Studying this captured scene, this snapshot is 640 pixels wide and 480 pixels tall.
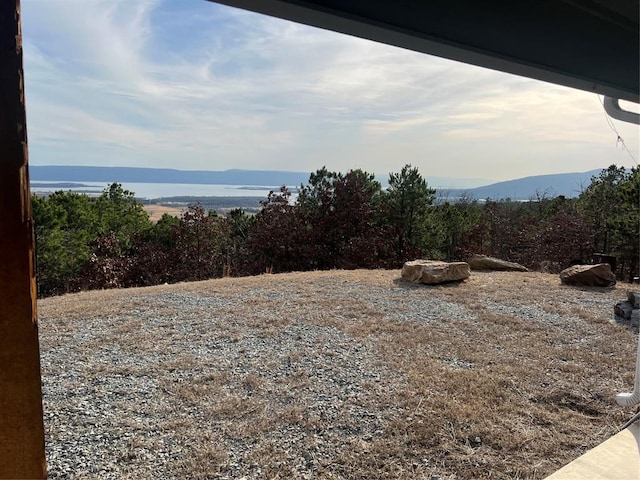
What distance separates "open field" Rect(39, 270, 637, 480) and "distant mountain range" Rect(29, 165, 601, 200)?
4756mm

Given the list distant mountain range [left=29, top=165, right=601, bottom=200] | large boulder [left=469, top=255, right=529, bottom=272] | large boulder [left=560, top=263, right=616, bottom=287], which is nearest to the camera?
large boulder [left=560, top=263, right=616, bottom=287]

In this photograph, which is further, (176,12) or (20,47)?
(176,12)

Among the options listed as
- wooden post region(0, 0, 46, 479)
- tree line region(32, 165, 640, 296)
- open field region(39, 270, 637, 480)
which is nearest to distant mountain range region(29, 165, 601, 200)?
tree line region(32, 165, 640, 296)

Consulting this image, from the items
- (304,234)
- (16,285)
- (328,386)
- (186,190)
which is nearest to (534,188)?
(304,234)

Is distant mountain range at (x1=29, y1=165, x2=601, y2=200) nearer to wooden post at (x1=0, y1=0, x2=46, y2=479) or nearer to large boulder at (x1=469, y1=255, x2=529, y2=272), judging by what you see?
large boulder at (x1=469, y1=255, x2=529, y2=272)

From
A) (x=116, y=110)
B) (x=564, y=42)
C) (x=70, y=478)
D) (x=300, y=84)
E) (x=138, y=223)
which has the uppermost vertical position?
(x=300, y=84)

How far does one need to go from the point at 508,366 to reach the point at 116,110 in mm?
4938

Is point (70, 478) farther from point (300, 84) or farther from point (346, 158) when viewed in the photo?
point (346, 158)

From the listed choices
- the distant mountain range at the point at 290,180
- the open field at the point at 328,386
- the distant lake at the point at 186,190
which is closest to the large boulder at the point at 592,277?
the open field at the point at 328,386

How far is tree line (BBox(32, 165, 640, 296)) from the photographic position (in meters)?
8.41

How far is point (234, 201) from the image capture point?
10.8 m

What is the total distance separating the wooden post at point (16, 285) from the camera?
432mm

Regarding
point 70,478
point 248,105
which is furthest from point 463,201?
point 70,478

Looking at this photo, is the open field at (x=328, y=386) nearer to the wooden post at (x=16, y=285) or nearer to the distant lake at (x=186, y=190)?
the wooden post at (x=16, y=285)
